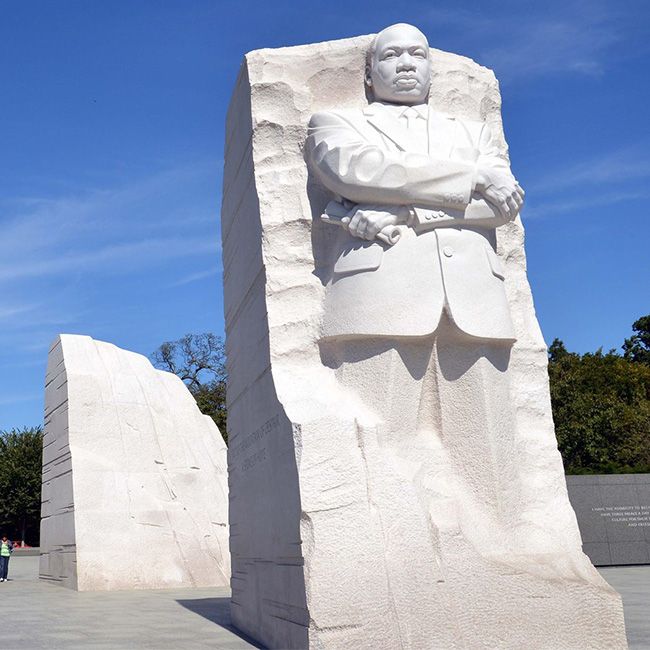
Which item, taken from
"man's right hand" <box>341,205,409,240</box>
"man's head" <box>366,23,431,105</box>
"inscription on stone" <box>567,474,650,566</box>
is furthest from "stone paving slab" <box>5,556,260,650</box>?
"inscription on stone" <box>567,474,650,566</box>

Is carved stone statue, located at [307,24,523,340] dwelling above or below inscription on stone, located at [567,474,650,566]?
above

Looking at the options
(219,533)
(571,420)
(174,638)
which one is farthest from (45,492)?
(571,420)

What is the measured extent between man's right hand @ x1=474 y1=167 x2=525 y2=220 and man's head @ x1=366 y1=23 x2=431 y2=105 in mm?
762

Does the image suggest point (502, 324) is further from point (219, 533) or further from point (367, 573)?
point (219, 533)

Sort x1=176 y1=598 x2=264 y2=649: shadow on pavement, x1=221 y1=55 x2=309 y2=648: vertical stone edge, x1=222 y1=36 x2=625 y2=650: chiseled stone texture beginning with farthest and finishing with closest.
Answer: x1=176 y1=598 x2=264 y2=649: shadow on pavement
x1=221 y1=55 x2=309 y2=648: vertical stone edge
x1=222 y1=36 x2=625 y2=650: chiseled stone texture

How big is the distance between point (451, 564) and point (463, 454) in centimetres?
75

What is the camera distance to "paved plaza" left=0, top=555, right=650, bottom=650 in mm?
5824

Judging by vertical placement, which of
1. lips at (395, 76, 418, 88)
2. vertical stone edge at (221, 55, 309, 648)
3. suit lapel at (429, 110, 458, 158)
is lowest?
vertical stone edge at (221, 55, 309, 648)

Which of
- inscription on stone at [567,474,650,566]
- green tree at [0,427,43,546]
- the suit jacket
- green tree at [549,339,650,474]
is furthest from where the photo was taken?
green tree at [0,427,43,546]

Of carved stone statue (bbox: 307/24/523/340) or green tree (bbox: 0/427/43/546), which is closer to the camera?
carved stone statue (bbox: 307/24/523/340)

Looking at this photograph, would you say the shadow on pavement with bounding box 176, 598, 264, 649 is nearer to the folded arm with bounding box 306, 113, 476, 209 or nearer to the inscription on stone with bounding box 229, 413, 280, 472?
the inscription on stone with bounding box 229, 413, 280, 472

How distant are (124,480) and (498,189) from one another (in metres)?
8.67

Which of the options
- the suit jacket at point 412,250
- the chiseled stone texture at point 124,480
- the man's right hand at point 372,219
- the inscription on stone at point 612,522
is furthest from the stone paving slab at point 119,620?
the inscription on stone at point 612,522

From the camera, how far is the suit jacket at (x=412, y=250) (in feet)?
17.2
